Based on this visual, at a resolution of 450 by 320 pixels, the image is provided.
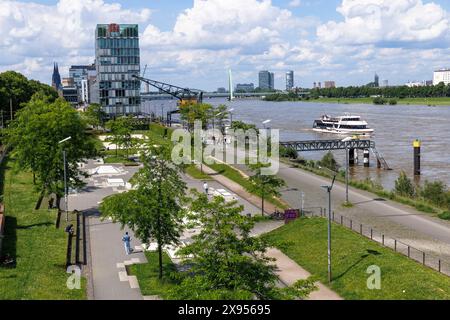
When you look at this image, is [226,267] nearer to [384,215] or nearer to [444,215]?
[384,215]

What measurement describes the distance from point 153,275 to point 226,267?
9.37 meters

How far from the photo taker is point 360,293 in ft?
77.8

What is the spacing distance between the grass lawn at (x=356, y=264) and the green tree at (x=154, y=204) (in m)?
4.34

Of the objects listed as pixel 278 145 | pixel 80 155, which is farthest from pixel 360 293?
pixel 278 145

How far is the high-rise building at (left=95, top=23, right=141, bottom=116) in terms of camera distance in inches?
4766

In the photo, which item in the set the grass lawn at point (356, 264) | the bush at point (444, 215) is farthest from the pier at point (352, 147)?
the grass lawn at point (356, 264)

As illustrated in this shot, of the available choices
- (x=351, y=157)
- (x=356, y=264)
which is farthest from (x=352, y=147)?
(x=356, y=264)

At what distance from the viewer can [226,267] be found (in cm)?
1741

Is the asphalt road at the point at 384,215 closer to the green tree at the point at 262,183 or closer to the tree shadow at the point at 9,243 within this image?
the green tree at the point at 262,183

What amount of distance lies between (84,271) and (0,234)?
5.76 m

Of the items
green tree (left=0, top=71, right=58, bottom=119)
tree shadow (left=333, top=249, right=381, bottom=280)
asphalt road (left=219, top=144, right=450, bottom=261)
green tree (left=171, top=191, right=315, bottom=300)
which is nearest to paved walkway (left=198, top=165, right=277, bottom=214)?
asphalt road (left=219, top=144, right=450, bottom=261)

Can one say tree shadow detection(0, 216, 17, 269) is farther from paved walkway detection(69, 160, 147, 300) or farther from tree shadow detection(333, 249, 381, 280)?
tree shadow detection(333, 249, 381, 280)
